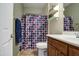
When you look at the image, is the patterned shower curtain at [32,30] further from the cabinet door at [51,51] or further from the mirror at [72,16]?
the mirror at [72,16]

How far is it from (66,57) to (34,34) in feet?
1.88

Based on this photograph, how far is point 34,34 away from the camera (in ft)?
5.20

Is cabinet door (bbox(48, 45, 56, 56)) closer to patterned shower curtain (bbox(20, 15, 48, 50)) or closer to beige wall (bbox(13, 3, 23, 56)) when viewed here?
patterned shower curtain (bbox(20, 15, 48, 50))

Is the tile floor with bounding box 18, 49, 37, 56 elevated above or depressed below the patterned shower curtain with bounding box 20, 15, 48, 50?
below

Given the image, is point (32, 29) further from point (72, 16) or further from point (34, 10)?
point (72, 16)

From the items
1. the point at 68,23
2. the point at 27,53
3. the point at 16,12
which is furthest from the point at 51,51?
the point at 16,12

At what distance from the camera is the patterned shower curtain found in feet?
5.07

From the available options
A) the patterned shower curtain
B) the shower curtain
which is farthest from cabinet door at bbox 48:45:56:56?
the shower curtain

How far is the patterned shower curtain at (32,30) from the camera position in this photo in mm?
1545

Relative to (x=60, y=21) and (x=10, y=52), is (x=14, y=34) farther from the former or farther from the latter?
(x=60, y=21)

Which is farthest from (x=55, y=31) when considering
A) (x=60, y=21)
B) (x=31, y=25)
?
(x=31, y=25)

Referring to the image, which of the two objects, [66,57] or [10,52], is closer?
[66,57]

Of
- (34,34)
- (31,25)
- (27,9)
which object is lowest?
(34,34)

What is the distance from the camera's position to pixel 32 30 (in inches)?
62.5
